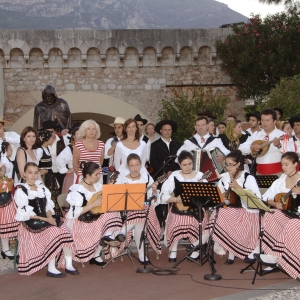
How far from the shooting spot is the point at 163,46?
17156 millimetres

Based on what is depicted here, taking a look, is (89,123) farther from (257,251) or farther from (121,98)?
(121,98)

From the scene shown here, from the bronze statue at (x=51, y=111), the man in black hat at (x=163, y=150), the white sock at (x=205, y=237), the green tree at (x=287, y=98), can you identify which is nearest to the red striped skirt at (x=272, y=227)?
the white sock at (x=205, y=237)

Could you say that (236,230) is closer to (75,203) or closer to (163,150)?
(75,203)

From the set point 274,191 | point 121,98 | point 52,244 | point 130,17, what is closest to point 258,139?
point 274,191

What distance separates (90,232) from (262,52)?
420 inches

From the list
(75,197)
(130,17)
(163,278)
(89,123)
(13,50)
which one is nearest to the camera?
(163,278)

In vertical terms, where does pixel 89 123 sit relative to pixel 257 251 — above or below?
above

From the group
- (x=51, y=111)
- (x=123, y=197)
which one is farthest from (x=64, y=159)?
(x=123, y=197)

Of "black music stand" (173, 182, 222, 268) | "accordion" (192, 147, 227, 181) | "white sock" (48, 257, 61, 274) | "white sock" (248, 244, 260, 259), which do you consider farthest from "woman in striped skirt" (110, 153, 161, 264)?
"white sock" (248, 244, 260, 259)

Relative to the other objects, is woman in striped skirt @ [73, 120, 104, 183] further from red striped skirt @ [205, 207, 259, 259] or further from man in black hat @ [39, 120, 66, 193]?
red striped skirt @ [205, 207, 259, 259]

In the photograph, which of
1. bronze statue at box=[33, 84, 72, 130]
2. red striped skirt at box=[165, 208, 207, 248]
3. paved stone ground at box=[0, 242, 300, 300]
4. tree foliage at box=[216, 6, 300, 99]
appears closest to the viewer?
paved stone ground at box=[0, 242, 300, 300]

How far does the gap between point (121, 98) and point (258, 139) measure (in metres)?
8.51

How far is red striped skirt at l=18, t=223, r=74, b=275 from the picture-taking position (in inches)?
280

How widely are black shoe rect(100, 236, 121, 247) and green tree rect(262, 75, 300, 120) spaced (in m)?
7.44
